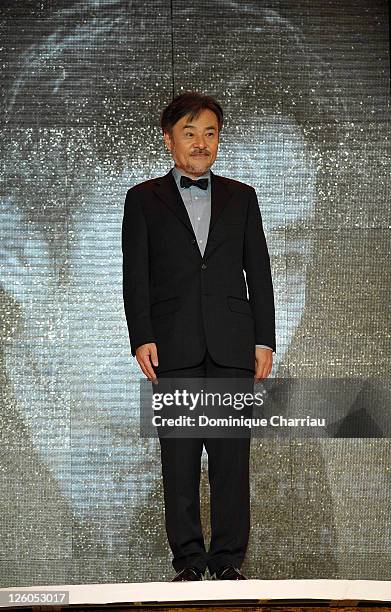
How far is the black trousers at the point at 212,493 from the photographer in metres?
3.11

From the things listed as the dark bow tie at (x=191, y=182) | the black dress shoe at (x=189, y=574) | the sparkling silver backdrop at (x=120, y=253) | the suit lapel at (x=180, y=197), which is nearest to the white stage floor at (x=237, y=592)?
the black dress shoe at (x=189, y=574)

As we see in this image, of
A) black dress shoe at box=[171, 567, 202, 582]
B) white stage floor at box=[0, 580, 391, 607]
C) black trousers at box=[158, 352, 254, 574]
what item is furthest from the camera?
black trousers at box=[158, 352, 254, 574]

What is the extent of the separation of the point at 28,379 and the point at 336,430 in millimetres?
1119

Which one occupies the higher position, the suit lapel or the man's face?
the man's face

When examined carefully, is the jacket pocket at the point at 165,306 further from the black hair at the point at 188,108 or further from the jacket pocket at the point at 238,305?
the black hair at the point at 188,108

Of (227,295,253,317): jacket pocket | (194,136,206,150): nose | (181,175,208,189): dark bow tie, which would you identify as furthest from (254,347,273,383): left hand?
(194,136,206,150): nose

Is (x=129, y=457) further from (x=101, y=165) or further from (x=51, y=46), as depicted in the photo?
(x=51, y=46)

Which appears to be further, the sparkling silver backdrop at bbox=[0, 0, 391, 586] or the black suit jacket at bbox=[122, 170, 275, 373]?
the sparkling silver backdrop at bbox=[0, 0, 391, 586]

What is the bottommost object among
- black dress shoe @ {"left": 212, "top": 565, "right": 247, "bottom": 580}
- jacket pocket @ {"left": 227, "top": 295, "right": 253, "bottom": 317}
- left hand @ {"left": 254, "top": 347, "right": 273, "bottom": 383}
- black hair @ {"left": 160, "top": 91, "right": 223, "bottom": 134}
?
black dress shoe @ {"left": 212, "top": 565, "right": 247, "bottom": 580}

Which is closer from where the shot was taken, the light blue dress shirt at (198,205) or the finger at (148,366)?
the finger at (148,366)

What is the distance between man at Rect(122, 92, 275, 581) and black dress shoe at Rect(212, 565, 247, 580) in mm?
14

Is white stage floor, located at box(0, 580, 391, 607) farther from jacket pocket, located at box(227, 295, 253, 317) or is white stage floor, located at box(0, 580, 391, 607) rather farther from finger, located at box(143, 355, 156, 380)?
jacket pocket, located at box(227, 295, 253, 317)

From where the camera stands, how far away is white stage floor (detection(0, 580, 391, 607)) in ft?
6.31

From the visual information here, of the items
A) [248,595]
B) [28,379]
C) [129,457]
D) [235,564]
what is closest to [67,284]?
[28,379]
